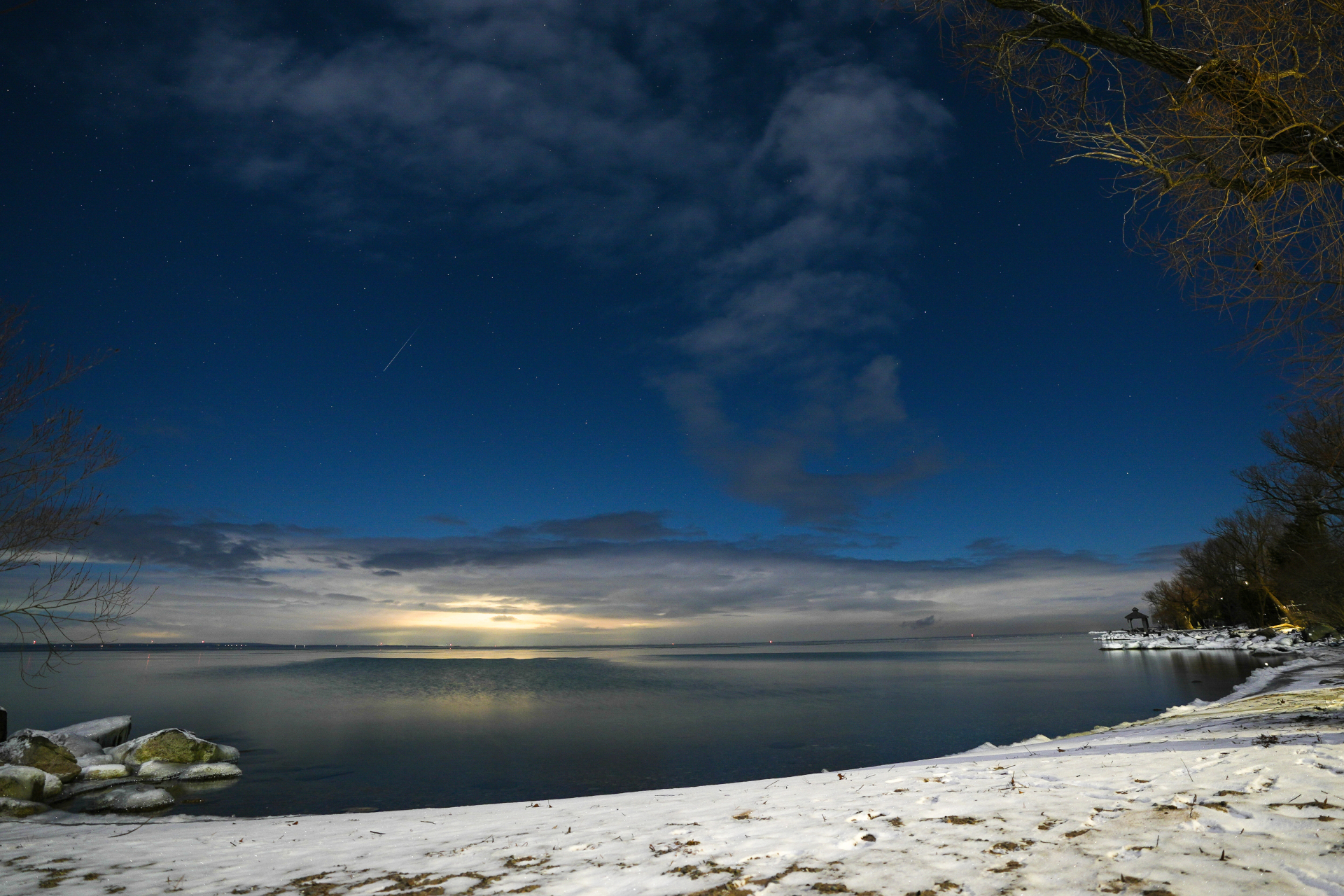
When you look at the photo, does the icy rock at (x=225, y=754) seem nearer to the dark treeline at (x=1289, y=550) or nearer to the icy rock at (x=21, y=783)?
the icy rock at (x=21, y=783)

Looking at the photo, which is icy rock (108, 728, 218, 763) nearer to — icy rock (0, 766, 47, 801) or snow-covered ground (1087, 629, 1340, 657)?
icy rock (0, 766, 47, 801)

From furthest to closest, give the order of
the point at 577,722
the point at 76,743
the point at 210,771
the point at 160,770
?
the point at 577,722, the point at 76,743, the point at 210,771, the point at 160,770

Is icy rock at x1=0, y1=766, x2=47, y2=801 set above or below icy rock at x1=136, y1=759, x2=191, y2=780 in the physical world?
above

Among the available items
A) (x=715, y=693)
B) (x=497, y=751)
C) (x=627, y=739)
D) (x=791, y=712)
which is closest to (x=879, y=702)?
(x=791, y=712)

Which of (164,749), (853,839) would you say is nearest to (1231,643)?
(853,839)

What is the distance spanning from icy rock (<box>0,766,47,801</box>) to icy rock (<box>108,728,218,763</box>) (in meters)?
4.73

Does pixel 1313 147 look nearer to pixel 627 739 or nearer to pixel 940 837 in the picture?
pixel 940 837

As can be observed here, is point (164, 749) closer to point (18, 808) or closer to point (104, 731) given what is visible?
point (104, 731)

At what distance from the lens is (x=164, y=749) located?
2011 cm

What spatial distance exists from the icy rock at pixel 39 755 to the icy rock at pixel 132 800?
6.25 ft

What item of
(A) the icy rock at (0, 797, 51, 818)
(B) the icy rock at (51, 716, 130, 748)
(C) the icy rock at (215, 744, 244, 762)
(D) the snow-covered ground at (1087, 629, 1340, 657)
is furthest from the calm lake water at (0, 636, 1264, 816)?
(D) the snow-covered ground at (1087, 629, 1340, 657)

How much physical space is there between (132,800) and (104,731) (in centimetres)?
985

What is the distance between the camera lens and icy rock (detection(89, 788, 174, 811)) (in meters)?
15.5

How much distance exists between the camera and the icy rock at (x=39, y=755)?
55.4ft
